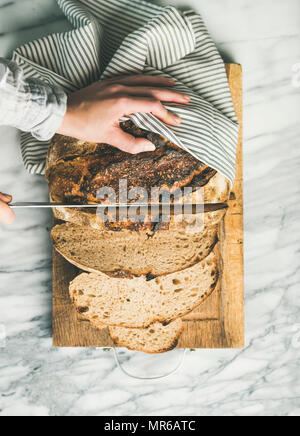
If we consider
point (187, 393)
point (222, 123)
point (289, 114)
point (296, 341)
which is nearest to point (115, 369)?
point (187, 393)

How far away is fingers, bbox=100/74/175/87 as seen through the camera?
83 centimetres

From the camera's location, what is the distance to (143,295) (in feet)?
3.12

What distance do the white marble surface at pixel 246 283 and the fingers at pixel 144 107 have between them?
12.9 inches

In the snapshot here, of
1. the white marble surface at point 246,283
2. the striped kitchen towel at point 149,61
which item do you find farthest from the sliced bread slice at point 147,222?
the white marble surface at point 246,283

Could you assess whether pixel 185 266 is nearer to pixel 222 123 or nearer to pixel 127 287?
pixel 127 287

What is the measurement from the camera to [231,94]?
38.6 inches

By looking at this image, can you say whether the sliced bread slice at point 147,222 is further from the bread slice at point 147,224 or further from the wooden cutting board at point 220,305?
the wooden cutting board at point 220,305

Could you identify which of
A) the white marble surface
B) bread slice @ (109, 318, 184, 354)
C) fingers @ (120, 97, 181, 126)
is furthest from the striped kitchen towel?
bread slice @ (109, 318, 184, 354)

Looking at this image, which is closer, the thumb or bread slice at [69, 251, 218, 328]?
the thumb

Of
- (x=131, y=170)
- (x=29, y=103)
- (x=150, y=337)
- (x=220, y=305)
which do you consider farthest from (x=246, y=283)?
(x=29, y=103)

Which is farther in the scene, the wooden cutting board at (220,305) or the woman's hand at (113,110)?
the wooden cutting board at (220,305)

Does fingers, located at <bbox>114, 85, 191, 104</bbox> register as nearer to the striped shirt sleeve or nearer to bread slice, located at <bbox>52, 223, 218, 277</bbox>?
the striped shirt sleeve

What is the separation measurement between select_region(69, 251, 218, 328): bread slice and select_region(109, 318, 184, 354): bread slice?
35 millimetres

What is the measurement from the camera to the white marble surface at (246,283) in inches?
39.9
